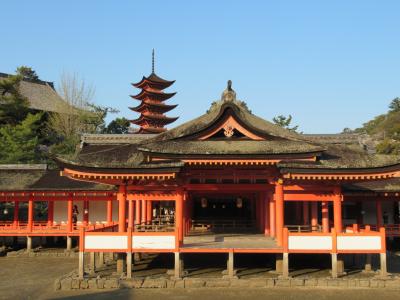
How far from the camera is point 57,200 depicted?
30.6m

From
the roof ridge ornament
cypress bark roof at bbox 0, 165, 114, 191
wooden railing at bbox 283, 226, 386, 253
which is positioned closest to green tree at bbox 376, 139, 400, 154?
cypress bark roof at bbox 0, 165, 114, 191

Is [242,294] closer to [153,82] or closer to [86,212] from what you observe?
[86,212]

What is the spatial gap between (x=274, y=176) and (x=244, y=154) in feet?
→ 6.99

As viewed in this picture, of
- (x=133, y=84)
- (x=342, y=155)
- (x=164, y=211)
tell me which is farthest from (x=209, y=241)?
(x=133, y=84)

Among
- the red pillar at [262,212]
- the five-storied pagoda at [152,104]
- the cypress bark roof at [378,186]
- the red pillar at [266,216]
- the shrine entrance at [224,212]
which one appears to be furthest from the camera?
the five-storied pagoda at [152,104]

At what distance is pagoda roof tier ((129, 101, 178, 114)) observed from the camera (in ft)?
212

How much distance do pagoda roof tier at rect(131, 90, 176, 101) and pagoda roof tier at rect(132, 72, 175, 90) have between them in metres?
1.03

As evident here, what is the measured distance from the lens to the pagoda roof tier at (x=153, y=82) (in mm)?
64312

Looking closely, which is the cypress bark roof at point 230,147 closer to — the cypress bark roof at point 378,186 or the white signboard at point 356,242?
the white signboard at point 356,242

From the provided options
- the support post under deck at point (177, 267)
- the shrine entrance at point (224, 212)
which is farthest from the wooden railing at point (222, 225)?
the support post under deck at point (177, 267)

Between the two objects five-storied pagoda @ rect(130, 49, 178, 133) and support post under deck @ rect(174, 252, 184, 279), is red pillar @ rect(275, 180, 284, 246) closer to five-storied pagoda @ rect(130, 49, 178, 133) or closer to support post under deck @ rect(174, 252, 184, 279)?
support post under deck @ rect(174, 252, 184, 279)

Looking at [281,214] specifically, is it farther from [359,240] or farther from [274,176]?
[359,240]

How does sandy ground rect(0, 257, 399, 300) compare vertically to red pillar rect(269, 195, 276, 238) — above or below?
below

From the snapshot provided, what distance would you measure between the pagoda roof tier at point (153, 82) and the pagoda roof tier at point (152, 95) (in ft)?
3.37
